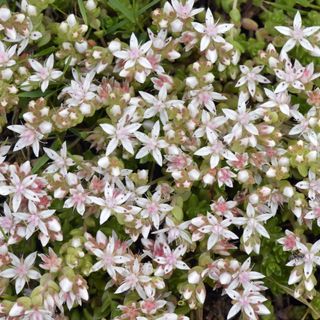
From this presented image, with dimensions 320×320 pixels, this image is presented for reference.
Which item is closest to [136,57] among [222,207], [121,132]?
[121,132]

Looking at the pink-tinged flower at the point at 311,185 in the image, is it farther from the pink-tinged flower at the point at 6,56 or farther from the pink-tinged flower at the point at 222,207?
the pink-tinged flower at the point at 6,56

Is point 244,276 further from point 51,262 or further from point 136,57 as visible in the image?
point 136,57

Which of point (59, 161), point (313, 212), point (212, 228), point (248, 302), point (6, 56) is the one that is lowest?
point (248, 302)

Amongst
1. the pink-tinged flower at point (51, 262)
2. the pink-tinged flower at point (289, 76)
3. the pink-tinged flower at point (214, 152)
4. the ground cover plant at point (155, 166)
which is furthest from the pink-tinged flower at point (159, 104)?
the pink-tinged flower at point (51, 262)

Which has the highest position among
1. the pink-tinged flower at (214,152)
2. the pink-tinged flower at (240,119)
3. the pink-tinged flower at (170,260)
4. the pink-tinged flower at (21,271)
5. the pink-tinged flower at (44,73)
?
the pink-tinged flower at (44,73)

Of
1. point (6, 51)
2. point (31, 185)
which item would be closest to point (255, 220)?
point (31, 185)

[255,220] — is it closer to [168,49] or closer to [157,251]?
[157,251]
